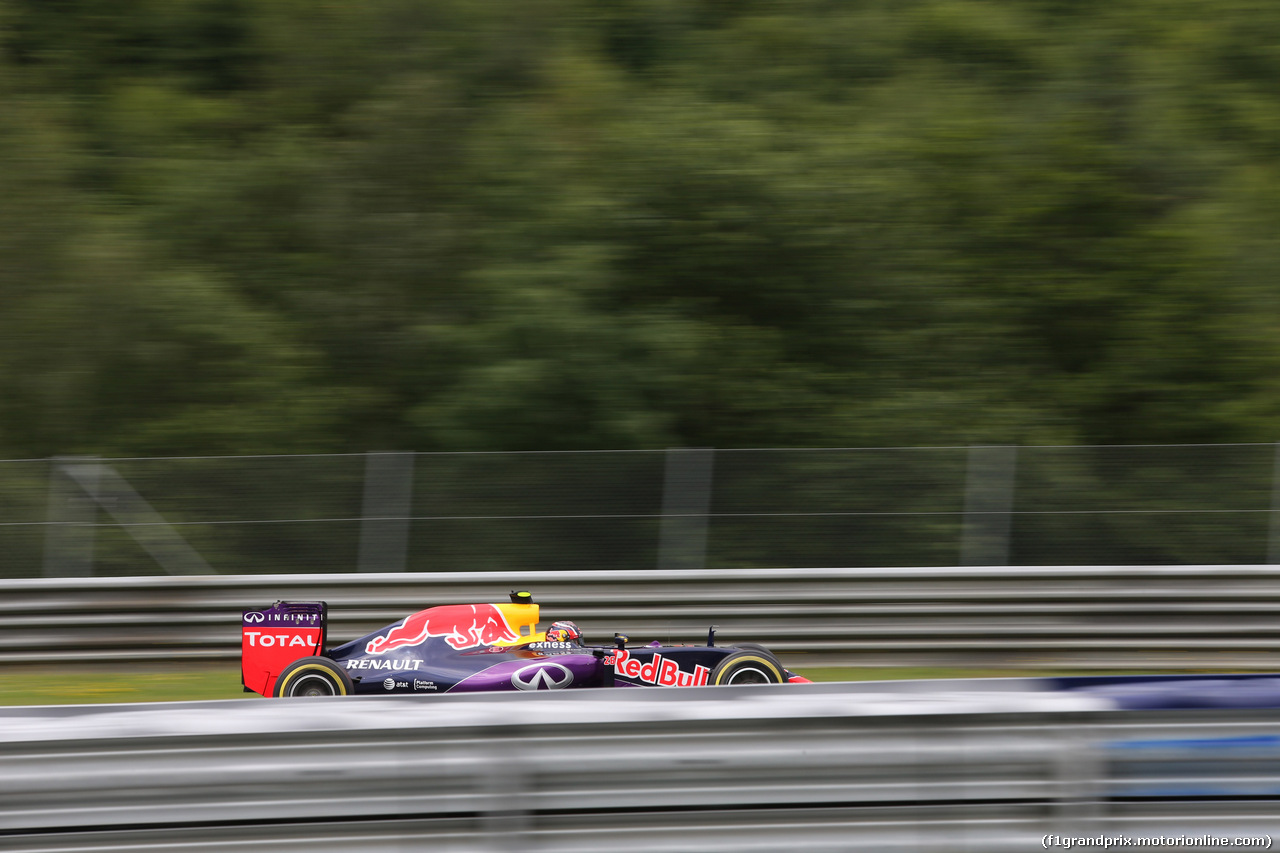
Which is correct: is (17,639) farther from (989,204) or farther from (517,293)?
(989,204)

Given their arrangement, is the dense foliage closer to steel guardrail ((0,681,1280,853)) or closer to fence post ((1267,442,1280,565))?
fence post ((1267,442,1280,565))

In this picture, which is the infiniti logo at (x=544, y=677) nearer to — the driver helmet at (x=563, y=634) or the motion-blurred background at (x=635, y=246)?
the driver helmet at (x=563, y=634)

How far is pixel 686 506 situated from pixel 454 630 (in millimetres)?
2239

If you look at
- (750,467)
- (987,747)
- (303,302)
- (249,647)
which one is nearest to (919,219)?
(750,467)

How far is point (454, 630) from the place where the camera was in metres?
7.92

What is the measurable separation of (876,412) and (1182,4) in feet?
28.8

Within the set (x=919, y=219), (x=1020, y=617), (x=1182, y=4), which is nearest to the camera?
(x=1020, y=617)

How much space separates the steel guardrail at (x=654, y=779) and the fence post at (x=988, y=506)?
17.5ft

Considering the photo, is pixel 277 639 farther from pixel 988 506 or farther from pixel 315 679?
pixel 988 506

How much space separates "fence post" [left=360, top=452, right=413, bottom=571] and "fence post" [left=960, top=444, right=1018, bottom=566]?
4139 millimetres

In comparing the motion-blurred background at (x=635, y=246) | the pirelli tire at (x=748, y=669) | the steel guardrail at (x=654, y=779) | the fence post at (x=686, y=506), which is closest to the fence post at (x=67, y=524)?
the motion-blurred background at (x=635, y=246)

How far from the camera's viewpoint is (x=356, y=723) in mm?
4074

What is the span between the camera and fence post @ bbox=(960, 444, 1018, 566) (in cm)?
934

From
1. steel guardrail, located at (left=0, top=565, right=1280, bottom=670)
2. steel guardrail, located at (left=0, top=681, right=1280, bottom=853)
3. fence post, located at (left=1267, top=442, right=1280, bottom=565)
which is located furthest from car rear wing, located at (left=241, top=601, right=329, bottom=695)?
fence post, located at (left=1267, top=442, right=1280, bottom=565)
